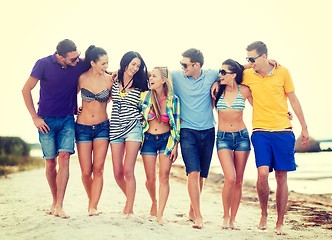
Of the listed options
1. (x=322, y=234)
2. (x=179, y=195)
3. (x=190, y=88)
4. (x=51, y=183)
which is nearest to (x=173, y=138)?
(x=190, y=88)

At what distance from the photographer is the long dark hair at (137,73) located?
6.28 meters

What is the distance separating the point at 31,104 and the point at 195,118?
265cm

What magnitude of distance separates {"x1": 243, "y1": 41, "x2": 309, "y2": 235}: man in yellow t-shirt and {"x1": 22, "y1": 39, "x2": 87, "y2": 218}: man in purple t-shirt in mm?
2850

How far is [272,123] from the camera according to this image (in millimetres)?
6141

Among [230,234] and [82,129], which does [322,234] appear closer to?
[230,234]

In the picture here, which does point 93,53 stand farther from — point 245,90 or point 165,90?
point 245,90

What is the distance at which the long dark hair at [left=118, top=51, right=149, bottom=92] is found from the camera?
6.28 m

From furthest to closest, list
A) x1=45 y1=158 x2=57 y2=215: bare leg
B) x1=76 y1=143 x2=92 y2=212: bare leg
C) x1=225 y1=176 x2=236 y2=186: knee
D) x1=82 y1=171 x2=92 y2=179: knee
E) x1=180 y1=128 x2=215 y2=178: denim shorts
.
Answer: x1=45 y1=158 x2=57 y2=215: bare leg → x1=82 y1=171 x2=92 y2=179: knee → x1=76 y1=143 x2=92 y2=212: bare leg → x1=180 y1=128 x2=215 y2=178: denim shorts → x1=225 y1=176 x2=236 y2=186: knee

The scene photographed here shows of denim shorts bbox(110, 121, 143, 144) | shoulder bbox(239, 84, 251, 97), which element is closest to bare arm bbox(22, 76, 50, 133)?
denim shorts bbox(110, 121, 143, 144)

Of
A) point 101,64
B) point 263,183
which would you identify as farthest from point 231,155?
point 101,64

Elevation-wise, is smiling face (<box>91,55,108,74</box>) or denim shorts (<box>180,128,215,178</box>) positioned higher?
smiling face (<box>91,55,108,74</box>)

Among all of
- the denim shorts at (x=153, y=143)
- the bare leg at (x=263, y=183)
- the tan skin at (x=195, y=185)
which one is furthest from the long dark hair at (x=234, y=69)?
the bare leg at (x=263, y=183)

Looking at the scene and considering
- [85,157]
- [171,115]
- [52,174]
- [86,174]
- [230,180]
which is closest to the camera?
[230,180]

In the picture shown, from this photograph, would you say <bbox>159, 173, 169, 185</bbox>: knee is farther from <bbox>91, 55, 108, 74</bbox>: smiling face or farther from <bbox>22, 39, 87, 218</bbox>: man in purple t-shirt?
<bbox>91, 55, 108, 74</bbox>: smiling face
